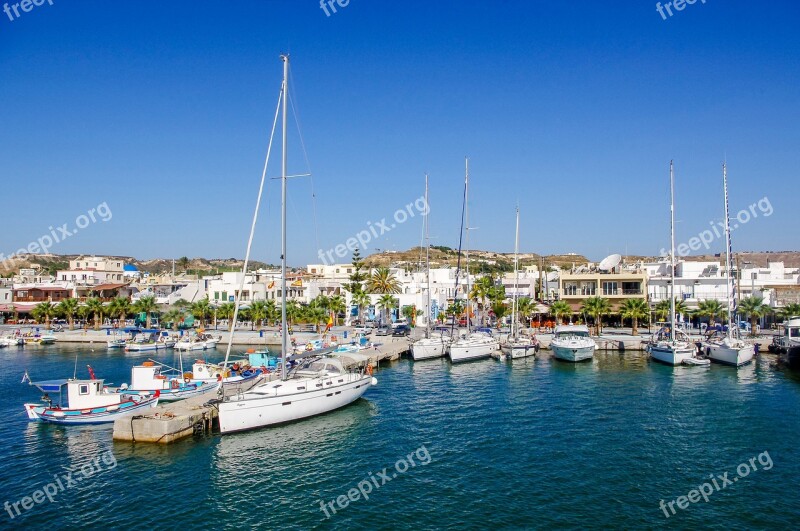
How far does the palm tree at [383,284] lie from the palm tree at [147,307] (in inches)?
1413

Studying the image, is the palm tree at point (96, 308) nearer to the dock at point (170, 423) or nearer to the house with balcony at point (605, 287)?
the dock at point (170, 423)

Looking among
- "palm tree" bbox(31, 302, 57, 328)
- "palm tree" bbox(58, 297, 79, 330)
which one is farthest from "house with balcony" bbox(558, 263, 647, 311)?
"palm tree" bbox(31, 302, 57, 328)

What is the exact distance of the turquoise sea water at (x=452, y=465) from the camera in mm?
22766

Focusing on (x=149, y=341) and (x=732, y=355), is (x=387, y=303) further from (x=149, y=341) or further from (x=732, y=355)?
(x=732, y=355)

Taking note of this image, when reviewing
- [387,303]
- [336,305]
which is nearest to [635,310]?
[387,303]

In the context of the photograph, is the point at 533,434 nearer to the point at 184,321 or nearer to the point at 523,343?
the point at 523,343

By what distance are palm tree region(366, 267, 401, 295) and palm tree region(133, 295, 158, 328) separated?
1413 inches

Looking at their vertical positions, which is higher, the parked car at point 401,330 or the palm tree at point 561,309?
the palm tree at point 561,309

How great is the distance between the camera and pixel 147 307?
91.9m

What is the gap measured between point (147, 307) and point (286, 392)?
66574mm

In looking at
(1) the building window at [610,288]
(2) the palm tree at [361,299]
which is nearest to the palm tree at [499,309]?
(1) the building window at [610,288]

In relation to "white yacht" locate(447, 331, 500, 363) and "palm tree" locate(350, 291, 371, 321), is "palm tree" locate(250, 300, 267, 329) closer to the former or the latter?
"palm tree" locate(350, 291, 371, 321)

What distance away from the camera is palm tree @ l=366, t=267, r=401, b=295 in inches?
4016

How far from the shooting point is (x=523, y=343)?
64.0 metres
